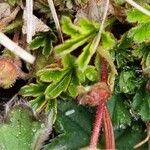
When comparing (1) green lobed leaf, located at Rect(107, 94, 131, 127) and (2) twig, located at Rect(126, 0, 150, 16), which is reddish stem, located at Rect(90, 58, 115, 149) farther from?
(2) twig, located at Rect(126, 0, 150, 16)

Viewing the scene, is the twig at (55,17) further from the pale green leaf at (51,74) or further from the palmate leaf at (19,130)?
the palmate leaf at (19,130)

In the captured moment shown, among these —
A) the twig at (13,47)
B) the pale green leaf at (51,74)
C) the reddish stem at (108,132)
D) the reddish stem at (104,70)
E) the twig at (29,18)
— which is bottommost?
the reddish stem at (108,132)

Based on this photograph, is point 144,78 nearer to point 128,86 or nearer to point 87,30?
point 128,86

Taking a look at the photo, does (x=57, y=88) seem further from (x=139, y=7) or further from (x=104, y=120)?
(x=139, y=7)

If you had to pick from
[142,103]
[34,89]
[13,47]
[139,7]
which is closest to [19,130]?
[34,89]

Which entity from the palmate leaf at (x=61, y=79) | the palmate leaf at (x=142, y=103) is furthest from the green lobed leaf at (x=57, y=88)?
the palmate leaf at (x=142, y=103)

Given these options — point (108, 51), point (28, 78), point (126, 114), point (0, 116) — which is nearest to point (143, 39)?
point (108, 51)

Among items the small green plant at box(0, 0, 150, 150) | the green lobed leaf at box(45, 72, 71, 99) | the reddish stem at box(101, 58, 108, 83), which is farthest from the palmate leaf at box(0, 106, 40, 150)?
the reddish stem at box(101, 58, 108, 83)
